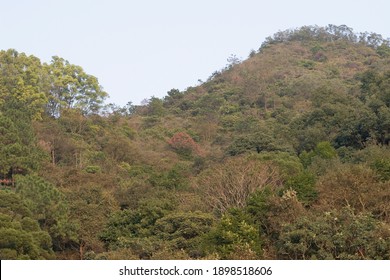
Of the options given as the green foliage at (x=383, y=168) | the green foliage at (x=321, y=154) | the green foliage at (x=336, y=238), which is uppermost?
the green foliage at (x=321, y=154)

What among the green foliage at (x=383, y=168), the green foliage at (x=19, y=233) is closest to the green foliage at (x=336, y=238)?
the green foliage at (x=383, y=168)

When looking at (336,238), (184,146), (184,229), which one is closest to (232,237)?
(336,238)

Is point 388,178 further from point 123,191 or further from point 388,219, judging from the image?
point 123,191

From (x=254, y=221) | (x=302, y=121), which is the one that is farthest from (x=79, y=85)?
(x=254, y=221)

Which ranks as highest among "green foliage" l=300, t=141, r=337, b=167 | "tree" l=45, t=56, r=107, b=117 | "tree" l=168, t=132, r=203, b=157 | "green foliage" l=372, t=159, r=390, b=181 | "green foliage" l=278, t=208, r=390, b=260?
"tree" l=45, t=56, r=107, b=117

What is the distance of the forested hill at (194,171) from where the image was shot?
2083 cm

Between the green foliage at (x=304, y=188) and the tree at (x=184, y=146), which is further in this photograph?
the tree at (x=184, y=146)

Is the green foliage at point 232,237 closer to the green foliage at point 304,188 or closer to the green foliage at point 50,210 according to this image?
the green foliage at point 304,188

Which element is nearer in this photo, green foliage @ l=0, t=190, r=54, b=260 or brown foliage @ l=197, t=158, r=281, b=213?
green foliage @ l=0, t=190, r=54, b=260

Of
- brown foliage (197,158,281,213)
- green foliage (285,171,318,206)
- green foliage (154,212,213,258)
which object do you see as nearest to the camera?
green foliage (154,212,213,258)

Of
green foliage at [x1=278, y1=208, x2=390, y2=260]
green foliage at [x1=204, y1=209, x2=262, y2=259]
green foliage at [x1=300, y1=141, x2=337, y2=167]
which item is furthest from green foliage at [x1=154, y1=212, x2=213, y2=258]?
green foliage at [x1=300, y1=141, x2=337, y2=167]

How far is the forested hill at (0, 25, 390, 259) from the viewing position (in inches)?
820

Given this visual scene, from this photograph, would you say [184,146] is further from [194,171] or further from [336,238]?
[336,238]

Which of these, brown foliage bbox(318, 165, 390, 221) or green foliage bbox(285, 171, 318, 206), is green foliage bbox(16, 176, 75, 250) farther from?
brown foliage bbox(318, 165, 390, 221)
